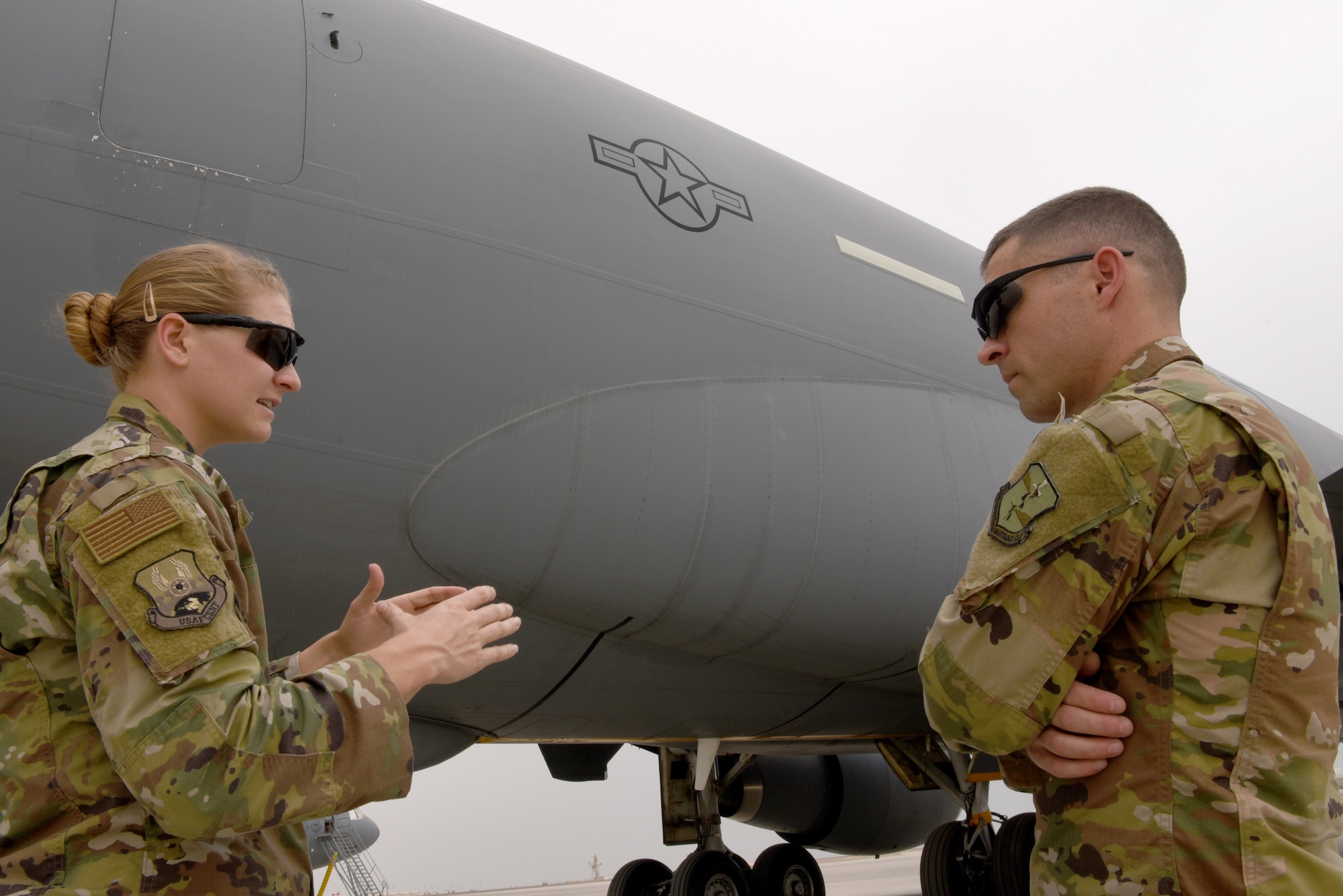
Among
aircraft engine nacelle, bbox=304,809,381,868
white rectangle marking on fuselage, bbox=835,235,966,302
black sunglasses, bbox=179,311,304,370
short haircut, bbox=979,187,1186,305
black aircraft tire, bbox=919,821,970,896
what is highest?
short haircut, bbox=979,187,1186,305

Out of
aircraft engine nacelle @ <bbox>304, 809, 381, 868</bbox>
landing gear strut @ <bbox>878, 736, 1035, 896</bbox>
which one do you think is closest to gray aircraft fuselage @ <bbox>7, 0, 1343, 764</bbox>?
landing gear strut @ <bbox>878, 736, 1035, 896</bbox>

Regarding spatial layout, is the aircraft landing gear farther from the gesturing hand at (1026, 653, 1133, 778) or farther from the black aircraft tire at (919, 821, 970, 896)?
the gesturing hand at (1026, 653, 1133, 778)

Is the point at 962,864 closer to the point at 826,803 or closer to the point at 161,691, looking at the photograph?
the point at 826,803

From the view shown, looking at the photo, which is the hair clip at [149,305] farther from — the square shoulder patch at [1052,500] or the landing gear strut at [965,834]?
the landing gear strut at [965,834]

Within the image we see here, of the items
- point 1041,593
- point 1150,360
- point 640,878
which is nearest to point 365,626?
point 1041,593

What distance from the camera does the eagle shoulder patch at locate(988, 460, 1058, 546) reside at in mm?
1670

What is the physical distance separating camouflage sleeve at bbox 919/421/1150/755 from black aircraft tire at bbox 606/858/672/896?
8446mm

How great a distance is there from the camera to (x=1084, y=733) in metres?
1.63

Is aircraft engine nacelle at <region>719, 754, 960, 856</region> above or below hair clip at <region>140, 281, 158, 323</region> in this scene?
below

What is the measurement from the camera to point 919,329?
6.14m

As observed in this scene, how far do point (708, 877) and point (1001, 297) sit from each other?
751 cm

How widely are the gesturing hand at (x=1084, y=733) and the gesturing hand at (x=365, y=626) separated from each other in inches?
44.7

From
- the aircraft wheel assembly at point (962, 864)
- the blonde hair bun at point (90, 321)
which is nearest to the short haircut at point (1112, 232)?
the blonde hair bun at point (90, 321)

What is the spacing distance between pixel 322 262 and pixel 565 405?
1.16 meters
